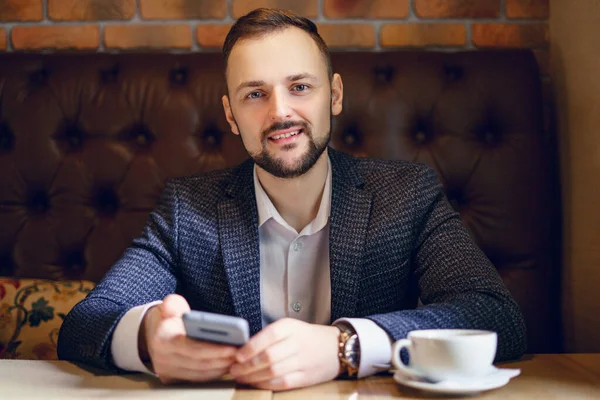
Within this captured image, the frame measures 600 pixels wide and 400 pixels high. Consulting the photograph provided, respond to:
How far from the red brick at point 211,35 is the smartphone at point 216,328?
0.96m

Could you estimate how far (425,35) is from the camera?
157 centimetres

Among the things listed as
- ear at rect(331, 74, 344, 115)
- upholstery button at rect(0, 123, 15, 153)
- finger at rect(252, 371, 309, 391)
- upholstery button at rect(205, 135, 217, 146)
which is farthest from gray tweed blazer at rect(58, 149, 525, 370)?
upholstery button at rect(0, 123, 15, 153)

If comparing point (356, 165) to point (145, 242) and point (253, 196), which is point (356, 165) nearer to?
point (253, 196)

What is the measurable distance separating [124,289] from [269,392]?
376 millimetres

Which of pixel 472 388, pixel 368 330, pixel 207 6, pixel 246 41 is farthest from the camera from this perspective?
pixel 207 6

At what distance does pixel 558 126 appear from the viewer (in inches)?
56.9

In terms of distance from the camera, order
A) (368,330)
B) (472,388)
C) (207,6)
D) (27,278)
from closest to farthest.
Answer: (472,388), (368,330), (27,278), (207,6)

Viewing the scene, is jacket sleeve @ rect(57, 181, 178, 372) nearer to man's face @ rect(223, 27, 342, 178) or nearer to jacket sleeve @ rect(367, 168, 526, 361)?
man's face @ rect(223, 27, 342, 178)

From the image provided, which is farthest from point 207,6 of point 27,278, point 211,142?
point 27,278

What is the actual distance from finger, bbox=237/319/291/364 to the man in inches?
8.8

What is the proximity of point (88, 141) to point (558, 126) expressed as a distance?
946 mm

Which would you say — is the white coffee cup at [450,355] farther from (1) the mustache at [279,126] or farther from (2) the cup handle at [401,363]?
(1) the mustache at [279,126]

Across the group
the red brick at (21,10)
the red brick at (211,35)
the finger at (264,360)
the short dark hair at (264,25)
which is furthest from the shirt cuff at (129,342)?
the red brick at (21,10)

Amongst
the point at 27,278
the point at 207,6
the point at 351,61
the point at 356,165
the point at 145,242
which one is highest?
the point at 207,6
